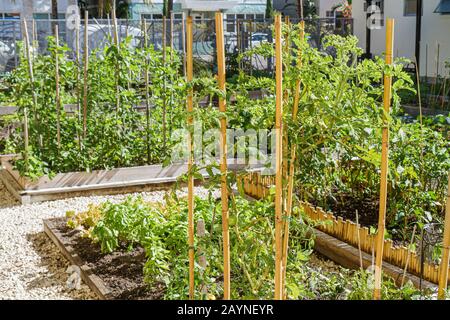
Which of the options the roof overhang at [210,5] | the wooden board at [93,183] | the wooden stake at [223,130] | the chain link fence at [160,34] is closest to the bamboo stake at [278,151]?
the wooden stake at [223,130]

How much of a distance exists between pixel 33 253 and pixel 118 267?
108 centimetres

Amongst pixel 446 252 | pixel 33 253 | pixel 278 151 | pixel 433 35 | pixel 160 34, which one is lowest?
pixel 33 253

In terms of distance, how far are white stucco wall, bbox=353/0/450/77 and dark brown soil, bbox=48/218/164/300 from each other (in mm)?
11691

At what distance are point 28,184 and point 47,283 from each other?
7.63ft

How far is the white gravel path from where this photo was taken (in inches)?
177

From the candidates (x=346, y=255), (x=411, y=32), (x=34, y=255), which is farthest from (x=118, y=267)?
(x=411, y=32)

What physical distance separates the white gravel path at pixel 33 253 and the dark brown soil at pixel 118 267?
5.7 inches

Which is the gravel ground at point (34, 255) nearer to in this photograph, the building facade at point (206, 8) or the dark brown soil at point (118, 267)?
the dark brown soil at point (118, 267)

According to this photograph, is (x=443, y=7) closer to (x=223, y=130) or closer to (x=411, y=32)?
(x=411, y=32)

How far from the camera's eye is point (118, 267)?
4594 millimetres

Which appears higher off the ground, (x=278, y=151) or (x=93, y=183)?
(x=278, y=151)

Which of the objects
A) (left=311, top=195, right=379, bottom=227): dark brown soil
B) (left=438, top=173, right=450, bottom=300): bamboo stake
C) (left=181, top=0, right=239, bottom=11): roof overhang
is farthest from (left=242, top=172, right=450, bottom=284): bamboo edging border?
(left=181, top=0, right=239, bottom=11): roof overhang

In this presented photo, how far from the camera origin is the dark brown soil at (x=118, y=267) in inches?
165
